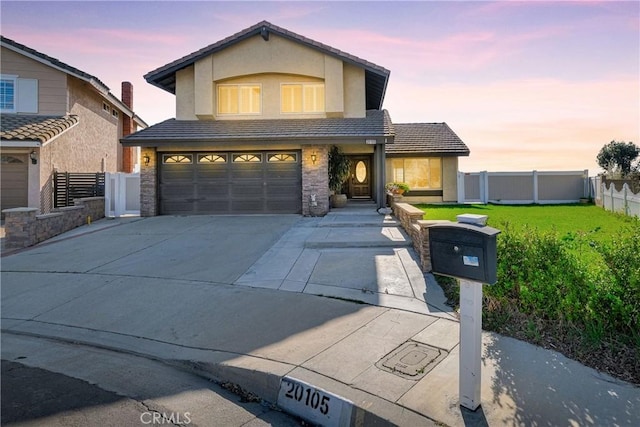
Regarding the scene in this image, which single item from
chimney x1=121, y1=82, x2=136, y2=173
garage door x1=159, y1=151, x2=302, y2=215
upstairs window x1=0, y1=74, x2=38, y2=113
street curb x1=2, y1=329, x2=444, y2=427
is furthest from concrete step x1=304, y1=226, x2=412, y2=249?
chimney x1=121, y1=82, x2=136, y2=173

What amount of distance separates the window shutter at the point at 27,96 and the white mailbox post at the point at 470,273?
66.7 feet

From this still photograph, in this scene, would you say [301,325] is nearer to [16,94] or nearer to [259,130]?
[259,130]

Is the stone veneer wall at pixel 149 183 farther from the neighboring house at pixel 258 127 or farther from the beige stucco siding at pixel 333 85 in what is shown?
the beige stucco siding at pixel 333 85

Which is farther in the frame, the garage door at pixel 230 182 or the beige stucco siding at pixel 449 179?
the beige stucco siding at pixel 449 179

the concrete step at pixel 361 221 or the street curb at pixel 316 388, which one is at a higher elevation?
the concrete step at pixel 361 221

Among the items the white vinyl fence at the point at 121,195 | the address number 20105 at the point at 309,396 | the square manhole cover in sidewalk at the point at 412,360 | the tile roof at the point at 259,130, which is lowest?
the address number 20105 at the point at 309,396

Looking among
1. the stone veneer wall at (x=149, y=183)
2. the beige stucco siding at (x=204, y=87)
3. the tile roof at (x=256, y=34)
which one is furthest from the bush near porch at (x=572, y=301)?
the beige stucco siding at (x=204, y=87)

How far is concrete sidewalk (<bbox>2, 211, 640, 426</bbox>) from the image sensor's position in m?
3.25

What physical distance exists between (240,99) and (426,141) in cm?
1178

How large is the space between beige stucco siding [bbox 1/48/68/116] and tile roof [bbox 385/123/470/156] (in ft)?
54.2

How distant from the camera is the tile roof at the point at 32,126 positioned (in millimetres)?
14690

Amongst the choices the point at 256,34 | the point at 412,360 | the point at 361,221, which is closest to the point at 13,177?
the point at 256,34

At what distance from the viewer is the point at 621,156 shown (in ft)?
112

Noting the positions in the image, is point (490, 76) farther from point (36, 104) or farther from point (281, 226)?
point (36, 104)
